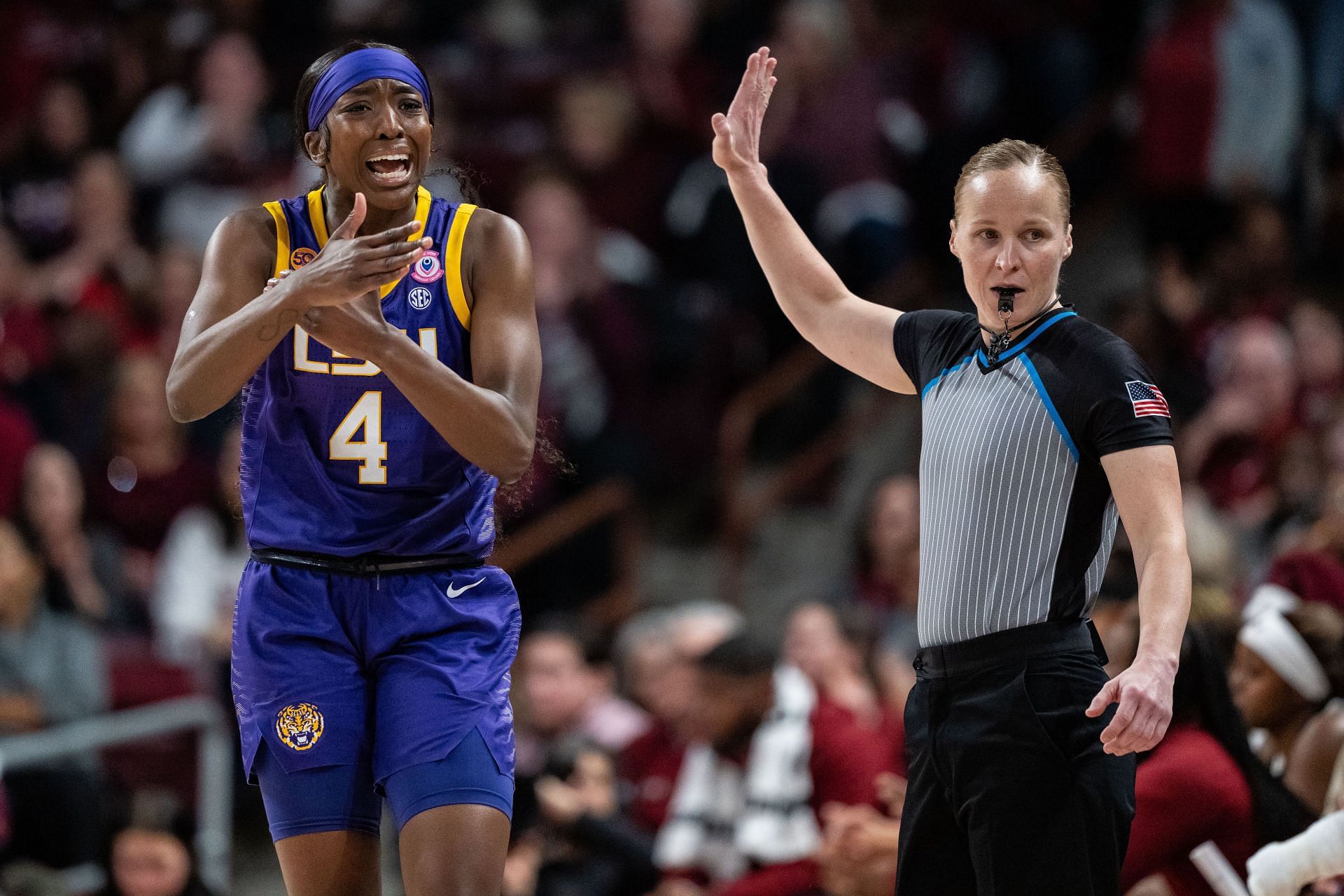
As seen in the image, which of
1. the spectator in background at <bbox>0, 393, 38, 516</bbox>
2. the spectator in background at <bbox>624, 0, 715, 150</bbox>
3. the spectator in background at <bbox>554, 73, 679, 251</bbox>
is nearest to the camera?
the spectator in background at <bbox>0, 393, 38, 516</bbox>

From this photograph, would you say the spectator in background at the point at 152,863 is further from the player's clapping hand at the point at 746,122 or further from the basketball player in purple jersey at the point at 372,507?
the player's clapping hand at the point at 746,122

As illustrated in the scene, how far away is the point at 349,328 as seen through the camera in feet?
11.3

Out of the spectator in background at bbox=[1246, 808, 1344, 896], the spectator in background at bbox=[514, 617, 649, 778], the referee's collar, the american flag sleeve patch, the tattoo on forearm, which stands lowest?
the spectator in background at bbox=[514, 617, 649, 778]

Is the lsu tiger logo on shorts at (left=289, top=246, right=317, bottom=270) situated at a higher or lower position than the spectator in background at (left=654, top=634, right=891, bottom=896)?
higher

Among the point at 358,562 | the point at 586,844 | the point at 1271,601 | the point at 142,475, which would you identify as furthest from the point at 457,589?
the point at 142,475

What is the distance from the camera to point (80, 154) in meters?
10.7

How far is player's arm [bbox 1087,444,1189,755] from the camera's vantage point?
328 centimetres

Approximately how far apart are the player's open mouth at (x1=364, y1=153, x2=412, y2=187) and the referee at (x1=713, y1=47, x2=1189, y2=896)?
3.77 ft

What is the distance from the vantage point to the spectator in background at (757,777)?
6.42 metres

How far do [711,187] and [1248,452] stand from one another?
333 centimetres

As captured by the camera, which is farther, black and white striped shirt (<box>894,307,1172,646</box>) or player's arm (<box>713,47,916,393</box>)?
player's arm (<box>713,47,916,393</box>)

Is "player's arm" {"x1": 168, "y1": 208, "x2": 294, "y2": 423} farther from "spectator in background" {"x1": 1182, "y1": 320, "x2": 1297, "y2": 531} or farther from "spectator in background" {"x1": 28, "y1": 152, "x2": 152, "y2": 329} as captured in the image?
"spectator in background" {"x1": 28, "y1": 152, "x2": 152, "y2": 329}

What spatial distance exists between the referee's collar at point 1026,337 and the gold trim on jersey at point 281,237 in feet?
4.77

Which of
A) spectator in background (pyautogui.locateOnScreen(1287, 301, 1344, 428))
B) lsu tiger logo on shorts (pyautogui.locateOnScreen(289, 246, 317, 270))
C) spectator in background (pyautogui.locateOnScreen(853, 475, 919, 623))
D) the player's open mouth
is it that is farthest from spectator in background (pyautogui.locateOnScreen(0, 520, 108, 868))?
spectator in background (pyautogui.locateOnScreen(1287, 301, 1344, 428))
